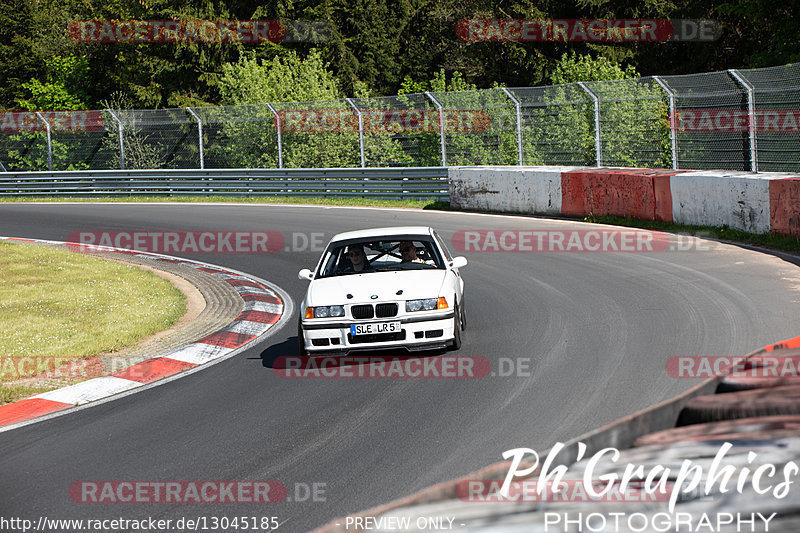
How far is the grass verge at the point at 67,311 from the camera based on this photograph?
31.8 feet

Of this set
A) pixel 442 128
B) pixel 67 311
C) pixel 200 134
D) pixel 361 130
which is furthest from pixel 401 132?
pixel 67 311

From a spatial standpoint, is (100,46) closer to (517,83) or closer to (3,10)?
(3,10)

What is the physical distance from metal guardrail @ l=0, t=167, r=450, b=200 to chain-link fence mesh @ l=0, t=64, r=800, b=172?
934mm

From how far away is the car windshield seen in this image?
9938mm

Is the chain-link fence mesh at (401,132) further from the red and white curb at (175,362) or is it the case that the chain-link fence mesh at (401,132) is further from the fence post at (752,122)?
the red and white curb at (175,362)

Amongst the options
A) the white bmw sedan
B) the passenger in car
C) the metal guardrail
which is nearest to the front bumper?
the white bmw sedan

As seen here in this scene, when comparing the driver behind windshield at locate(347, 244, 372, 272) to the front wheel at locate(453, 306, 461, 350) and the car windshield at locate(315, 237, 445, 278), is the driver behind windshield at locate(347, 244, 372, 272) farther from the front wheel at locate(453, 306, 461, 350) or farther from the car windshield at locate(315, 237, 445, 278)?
the front wheel at locate(453, 306, 461, 350)

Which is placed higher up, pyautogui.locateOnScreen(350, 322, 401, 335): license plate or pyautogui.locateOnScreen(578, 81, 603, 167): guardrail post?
pyautogui.locateOnScreen(578, 81, 603, 167): guardrail post

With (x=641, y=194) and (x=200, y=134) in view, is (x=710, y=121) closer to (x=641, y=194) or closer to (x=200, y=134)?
(x=641, y=194)

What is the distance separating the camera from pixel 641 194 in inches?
708

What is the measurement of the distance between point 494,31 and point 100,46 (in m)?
25.8

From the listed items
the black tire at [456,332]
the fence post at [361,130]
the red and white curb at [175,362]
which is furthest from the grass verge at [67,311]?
the fence post at [361,130]

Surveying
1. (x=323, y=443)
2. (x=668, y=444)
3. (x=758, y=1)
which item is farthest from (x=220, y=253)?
(x=758, y=1)

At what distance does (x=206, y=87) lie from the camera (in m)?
52.9
